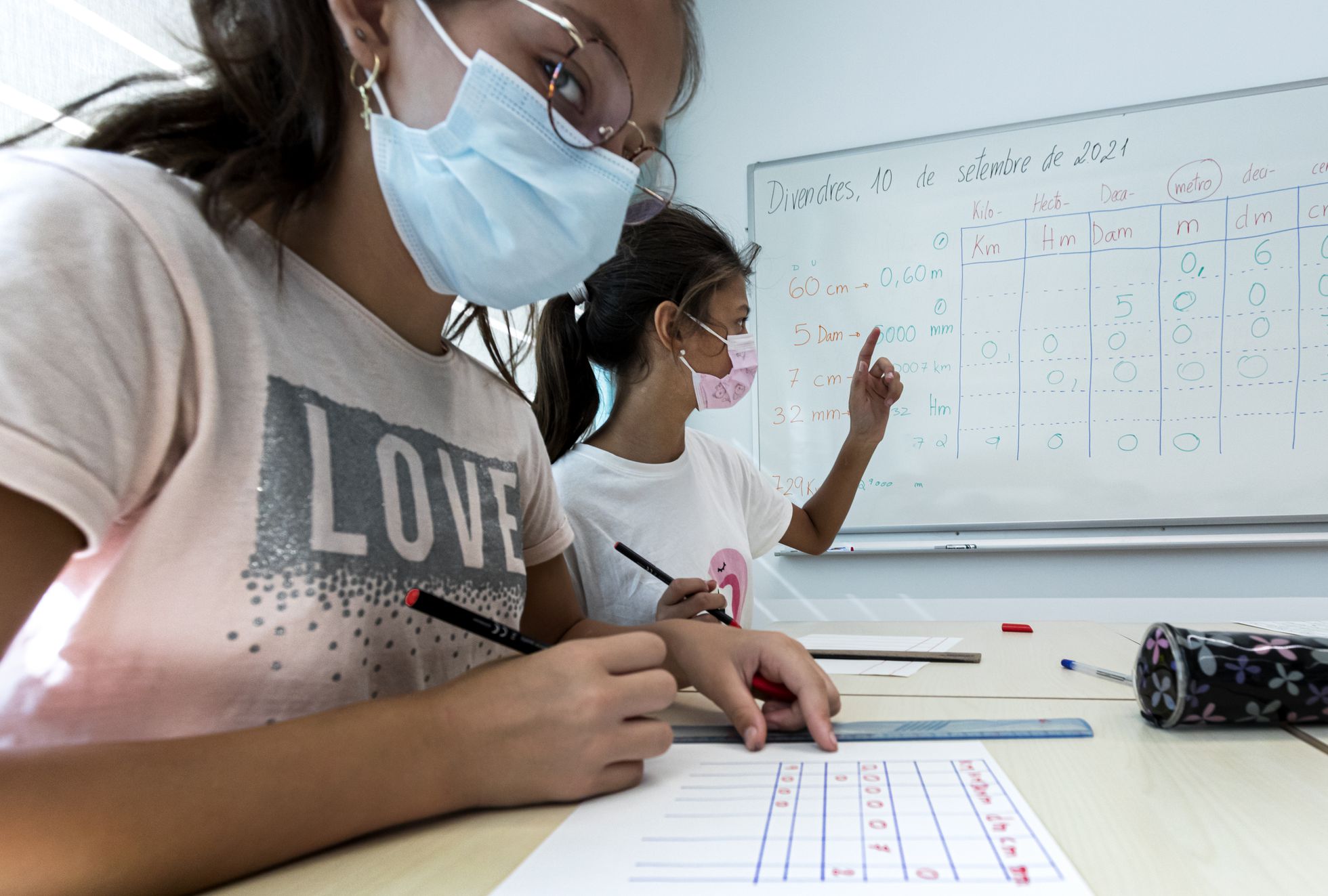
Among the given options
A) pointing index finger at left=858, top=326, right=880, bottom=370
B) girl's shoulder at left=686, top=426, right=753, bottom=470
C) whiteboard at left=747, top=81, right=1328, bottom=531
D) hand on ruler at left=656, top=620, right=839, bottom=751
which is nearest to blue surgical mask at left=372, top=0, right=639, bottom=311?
hand on ruler at left=656, top=620, right=839, bottom=751

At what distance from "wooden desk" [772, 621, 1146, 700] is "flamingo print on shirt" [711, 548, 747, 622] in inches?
4.2

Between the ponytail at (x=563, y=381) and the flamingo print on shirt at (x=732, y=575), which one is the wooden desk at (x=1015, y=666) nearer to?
the flamingo print on shirt at (x=732, y=575)

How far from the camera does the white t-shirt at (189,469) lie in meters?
0.37

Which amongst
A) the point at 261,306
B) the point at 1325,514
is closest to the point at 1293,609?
the point at 1325,514

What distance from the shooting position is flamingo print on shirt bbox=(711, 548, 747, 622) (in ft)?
4.64

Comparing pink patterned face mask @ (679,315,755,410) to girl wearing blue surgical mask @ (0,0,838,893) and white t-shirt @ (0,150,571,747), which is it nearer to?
girl wearing blue surgical mask @ (0,0,838,893)

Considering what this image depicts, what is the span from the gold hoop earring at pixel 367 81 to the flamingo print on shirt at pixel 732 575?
0.97 m

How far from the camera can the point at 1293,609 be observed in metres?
1.93

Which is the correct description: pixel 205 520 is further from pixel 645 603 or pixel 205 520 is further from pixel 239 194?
pixel 645 603

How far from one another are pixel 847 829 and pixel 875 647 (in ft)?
2.57

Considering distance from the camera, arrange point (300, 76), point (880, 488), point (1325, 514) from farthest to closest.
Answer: point (880, 488) → point (1325, 514) → point (300, 76)

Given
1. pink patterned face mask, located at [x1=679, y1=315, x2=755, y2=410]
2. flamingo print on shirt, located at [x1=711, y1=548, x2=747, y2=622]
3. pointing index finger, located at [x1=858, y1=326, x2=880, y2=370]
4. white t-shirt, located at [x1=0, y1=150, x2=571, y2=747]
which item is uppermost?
pointing index finger, located at [x1=858, y1=326, x2=880, y2=370]

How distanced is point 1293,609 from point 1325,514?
0.23 m

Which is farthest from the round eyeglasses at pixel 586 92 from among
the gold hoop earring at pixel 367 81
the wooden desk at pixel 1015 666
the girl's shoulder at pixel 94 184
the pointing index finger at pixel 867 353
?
the pointing index finger at pixel 867 353
